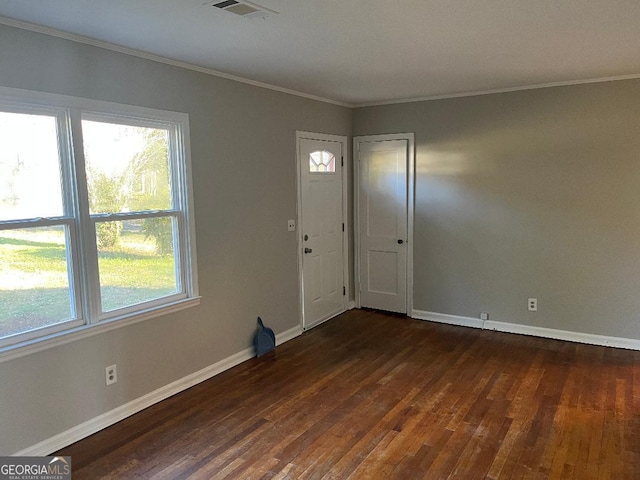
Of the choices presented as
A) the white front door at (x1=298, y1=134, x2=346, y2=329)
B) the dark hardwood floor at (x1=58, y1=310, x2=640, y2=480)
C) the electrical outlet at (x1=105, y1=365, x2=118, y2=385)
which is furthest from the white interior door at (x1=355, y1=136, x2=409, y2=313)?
the electrical outlet at (x1=105, y1=365, x2=118, y2=385)

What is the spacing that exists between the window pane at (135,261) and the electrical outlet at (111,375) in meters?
0.38

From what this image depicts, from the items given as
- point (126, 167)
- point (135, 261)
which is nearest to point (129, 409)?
point (135, 261)

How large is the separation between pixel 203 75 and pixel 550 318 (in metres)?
3.84

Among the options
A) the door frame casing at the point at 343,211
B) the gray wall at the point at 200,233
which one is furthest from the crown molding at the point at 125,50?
the door frame casing at the point at 343,211

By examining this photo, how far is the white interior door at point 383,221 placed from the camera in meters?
5.18

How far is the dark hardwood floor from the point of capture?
2.52 meters

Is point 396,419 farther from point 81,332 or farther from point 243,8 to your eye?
point 243,8

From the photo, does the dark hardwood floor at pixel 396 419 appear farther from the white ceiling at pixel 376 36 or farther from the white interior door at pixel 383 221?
the white ceiling at pixel 376 36

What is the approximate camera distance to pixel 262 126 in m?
4.12

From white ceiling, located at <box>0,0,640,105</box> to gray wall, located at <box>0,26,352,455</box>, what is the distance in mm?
184

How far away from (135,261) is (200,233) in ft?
1.80

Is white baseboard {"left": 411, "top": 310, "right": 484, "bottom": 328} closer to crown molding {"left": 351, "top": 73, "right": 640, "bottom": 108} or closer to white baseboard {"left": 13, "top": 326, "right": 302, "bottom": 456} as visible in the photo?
white baseboard {"left": 13, "top": 326, "right": 302, "bottom": 456}

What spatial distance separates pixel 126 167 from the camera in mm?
3098

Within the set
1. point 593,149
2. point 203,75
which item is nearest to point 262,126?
point 203,75
